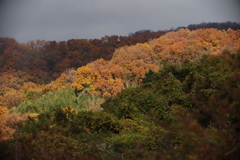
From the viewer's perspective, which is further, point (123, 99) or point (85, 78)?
point (85, 78)

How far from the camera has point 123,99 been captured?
13.4 meters

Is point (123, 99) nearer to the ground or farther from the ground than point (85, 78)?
nearer to the ground

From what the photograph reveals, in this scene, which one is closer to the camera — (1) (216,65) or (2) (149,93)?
(2) (149,93)

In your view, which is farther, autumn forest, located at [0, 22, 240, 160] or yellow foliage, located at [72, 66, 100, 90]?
yellow foliage, located at [72, 66, 100, 90]

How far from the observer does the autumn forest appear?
98.3 inches

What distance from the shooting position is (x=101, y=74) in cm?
2311

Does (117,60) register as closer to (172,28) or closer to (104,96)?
(104,96)

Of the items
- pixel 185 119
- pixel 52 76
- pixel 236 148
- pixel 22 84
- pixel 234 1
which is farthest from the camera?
pixel 52 76

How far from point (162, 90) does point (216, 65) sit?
3.56 meters

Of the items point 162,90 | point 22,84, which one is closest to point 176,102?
point 162,90

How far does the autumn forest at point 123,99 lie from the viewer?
2.50 m

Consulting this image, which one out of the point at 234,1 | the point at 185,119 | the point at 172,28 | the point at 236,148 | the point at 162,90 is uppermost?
the point at 172,28

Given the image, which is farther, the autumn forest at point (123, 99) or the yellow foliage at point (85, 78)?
the yellow foliage at point (85, 78)

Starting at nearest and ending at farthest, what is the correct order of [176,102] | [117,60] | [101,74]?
[176,102]
[101,74]
[117,60]
